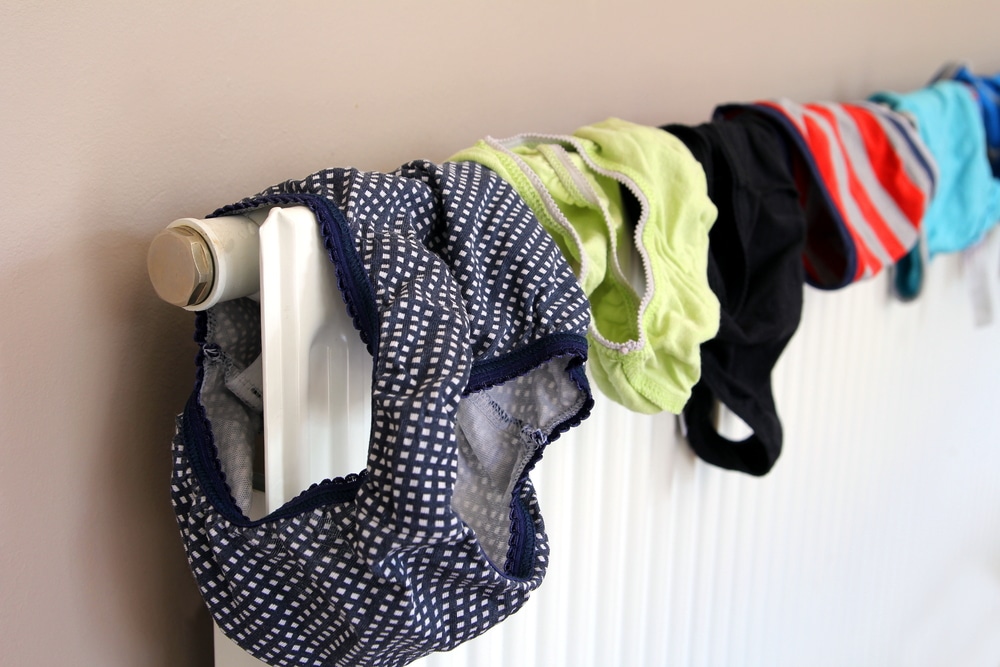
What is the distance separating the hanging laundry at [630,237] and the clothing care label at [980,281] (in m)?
0.71

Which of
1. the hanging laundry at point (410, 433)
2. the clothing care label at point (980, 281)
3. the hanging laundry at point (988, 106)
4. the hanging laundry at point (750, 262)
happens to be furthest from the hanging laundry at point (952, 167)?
the hanging laundry at point (410, 433)

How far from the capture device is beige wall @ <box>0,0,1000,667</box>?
0.44 m

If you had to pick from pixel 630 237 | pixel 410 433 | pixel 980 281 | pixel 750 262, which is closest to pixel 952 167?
pixel 980 281

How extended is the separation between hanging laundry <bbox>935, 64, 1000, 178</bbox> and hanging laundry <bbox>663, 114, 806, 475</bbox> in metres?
0.43

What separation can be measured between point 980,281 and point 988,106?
0.26 m

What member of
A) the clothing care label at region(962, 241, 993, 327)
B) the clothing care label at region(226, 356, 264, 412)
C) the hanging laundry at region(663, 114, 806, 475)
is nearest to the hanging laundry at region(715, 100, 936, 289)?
the hanging laundry at region(663, 114, 806, 475)

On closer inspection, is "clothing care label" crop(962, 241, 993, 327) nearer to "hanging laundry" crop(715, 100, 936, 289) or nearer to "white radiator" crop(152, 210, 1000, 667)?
"white radiator" crop(152, 210, 1000, 667)

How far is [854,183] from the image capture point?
2.78 feet

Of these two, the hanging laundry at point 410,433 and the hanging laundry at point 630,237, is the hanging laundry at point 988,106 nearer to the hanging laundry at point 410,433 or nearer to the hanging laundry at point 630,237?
the hanging laundry at point 630,237

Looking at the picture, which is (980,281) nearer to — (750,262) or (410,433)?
(750,262)

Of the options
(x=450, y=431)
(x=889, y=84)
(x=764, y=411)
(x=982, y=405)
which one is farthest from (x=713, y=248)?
(x=982, y=405)

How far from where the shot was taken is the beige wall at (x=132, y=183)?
0.44 metres

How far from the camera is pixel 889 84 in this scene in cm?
113

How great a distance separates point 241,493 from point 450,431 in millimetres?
148
